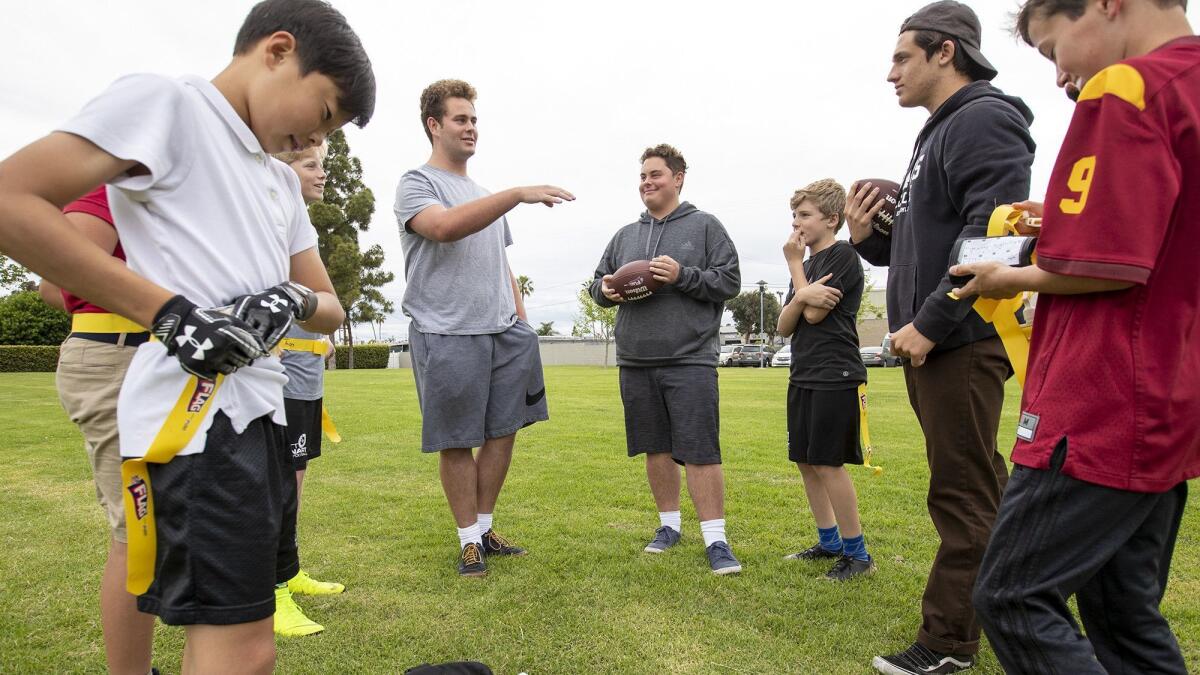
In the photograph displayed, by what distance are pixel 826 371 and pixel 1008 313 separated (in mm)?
2068

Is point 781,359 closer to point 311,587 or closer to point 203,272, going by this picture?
point 311,587

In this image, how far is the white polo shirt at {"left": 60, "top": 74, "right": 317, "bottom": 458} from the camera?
1.62 metres

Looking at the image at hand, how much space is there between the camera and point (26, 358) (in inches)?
1163

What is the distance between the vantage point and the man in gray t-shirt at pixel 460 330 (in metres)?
4.45

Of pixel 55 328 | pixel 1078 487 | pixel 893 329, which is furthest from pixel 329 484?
pixel 55 328

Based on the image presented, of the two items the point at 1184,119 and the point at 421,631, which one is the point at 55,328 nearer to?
the point at 421,631

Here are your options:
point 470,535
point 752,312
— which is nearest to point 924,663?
point 470,535

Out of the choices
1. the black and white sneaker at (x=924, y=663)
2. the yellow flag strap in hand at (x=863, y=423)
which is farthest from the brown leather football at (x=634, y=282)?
the black and white sneaker at (x=924, y=663)

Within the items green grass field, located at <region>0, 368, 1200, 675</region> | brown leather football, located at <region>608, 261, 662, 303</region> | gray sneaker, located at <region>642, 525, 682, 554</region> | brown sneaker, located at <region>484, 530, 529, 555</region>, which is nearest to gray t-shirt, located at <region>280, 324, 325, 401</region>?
green grass field, located at <region>0, 368, 1200, 675</region>

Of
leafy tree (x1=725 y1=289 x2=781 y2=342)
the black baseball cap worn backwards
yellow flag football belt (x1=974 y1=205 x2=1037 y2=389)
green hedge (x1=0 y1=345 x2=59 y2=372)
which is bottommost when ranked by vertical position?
leafy tree (x1=725 y1=289 x2=781 y2=342)

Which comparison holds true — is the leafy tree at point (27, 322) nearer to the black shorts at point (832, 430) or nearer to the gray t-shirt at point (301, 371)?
the gray t-shirt at point (301, 371)

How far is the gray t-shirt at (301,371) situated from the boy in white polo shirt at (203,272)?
2.24m

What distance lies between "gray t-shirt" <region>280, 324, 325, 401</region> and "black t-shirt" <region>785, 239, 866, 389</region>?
278 cm

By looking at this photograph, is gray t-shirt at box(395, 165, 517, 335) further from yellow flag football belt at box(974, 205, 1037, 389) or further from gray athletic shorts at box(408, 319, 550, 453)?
yellow flag football belt at box(974, 205, 1037, 389)
